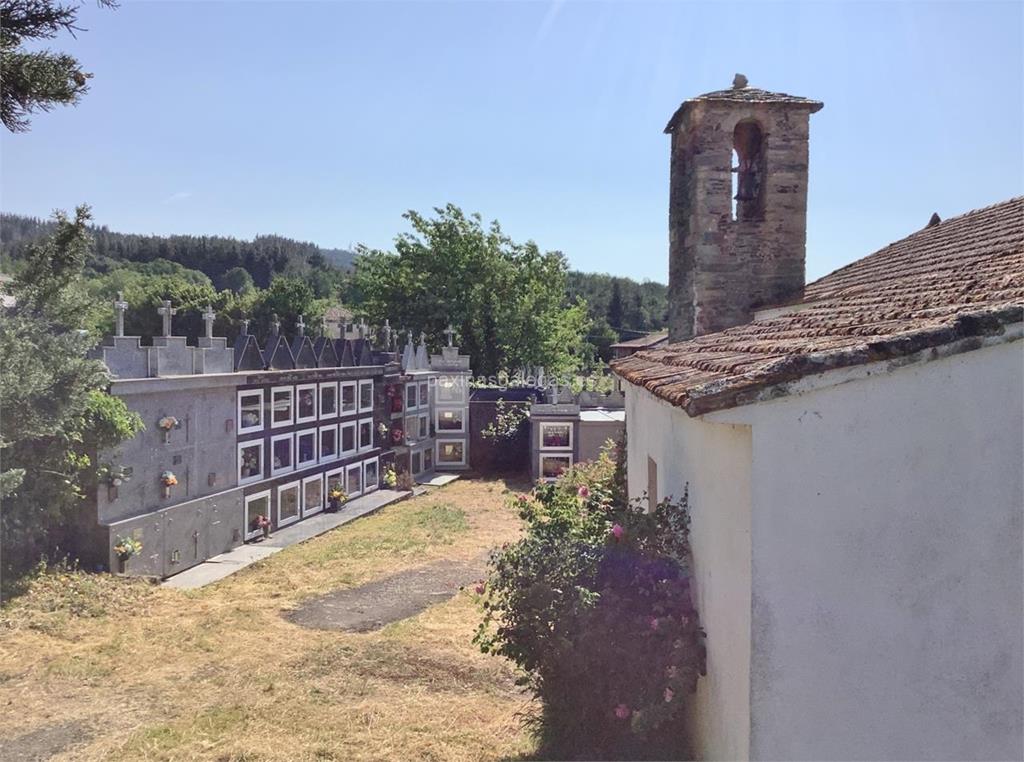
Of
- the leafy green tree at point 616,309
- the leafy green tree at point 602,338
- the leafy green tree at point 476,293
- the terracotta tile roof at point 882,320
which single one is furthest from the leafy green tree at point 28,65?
the leafy green tree at point 616,309

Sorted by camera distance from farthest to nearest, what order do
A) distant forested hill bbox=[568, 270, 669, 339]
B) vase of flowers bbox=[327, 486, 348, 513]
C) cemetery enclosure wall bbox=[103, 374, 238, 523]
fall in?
distant forested hill bbox=[568, 270, 669, 339] → vase of flowers bbox=[327, 486, 348, 513] → cemetery enclosure wall bbox=[103, 374, 238, 523]

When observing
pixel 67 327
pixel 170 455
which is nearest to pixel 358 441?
pixel 170 455

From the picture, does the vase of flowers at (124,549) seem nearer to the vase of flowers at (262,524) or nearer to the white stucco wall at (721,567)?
the vase of flowers at (262,524)

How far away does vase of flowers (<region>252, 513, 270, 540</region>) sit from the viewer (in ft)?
54.5

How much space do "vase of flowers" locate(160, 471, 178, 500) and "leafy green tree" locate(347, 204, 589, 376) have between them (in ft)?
74.6

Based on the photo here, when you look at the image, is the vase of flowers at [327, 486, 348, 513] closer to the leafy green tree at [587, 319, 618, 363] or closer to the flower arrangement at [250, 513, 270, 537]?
the flower arrangement at [250, 513, 270, 537]

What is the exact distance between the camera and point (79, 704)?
27.5 ft

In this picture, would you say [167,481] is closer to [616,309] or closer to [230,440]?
[230,440]

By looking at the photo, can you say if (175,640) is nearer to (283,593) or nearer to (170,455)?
(283,593)

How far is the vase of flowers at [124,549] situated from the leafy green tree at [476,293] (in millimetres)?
24062

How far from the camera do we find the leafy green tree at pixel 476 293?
36375 mm

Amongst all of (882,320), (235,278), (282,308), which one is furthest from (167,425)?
(235,278)

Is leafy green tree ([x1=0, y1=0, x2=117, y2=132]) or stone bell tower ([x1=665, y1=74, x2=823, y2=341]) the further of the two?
stone bell tower ([x1=665, y1=74, x2=823, y2=341])

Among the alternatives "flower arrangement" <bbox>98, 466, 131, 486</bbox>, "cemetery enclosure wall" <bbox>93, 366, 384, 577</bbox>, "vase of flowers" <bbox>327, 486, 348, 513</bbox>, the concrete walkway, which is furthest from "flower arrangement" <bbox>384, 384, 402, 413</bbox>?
"flower arrangement" <bbox>98, 466, 131, 486</bbox>
